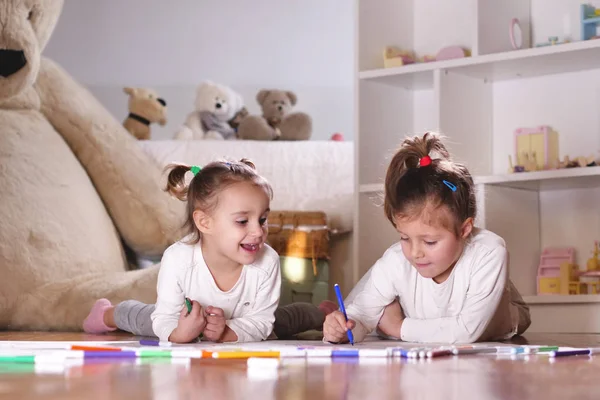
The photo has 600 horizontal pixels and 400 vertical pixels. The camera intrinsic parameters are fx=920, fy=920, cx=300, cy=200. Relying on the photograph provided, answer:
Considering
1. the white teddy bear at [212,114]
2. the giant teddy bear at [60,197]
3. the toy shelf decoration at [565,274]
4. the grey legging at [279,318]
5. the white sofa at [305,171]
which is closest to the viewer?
the grey legging at [279,318]

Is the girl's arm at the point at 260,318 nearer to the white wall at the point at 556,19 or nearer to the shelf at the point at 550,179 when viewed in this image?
the shelf at the point at 550,179

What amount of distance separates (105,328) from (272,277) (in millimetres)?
485

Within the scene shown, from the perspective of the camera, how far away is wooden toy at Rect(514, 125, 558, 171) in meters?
2.37

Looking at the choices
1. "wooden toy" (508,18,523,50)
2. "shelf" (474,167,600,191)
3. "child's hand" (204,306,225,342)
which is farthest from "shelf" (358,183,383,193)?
"child's hand" (204,306,225,342)

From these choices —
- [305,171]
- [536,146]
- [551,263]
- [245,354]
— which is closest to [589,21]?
[536,146]

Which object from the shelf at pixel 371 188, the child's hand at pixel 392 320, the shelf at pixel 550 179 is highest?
the shelf at pixel 550 179

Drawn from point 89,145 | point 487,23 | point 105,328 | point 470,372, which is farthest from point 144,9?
point 470,372

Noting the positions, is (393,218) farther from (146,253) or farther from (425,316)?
(146,253)

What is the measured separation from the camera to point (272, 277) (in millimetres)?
1750

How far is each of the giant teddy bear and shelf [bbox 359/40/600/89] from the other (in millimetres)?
706

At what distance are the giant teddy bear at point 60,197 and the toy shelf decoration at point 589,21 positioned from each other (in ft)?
3.71

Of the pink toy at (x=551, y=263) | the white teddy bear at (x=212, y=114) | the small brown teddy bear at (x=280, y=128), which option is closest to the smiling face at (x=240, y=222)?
the pink toy at (x=551, y=263)

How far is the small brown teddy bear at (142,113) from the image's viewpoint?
3.28 metres

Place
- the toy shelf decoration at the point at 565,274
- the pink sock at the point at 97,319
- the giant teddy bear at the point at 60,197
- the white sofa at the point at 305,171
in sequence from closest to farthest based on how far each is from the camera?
the pink sock at the point at 97,319 → the giant teddy bear at the point at 60,197 → the toy shelf decoration at the point at 565,274 → the white sofa at the point at 305,171
